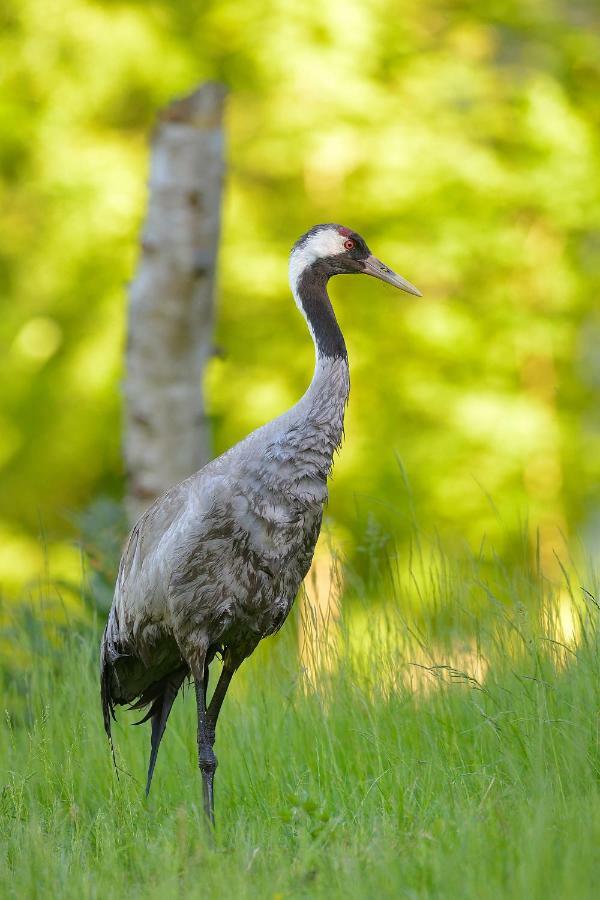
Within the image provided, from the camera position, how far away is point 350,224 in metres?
11.2

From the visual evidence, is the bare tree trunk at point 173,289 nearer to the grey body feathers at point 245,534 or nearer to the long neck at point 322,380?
the long neck at point 322,380

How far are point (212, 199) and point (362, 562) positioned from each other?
4125 millimetres

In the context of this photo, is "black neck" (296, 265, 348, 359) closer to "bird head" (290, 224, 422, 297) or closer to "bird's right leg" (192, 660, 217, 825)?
"bird head" (290, 224, 422, 297)

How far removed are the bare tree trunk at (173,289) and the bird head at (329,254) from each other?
2.53 m

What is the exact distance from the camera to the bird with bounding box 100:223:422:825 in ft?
15.3

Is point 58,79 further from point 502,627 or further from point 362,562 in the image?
point 502,627

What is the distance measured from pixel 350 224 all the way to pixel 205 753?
7.16m

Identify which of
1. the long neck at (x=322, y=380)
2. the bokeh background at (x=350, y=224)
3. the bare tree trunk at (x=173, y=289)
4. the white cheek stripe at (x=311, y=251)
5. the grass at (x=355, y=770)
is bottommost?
the grass at (x=355, y=770)

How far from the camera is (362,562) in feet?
36.0

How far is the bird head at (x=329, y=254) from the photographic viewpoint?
519cm

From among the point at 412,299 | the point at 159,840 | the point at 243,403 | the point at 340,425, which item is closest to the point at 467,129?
the point at 412,299

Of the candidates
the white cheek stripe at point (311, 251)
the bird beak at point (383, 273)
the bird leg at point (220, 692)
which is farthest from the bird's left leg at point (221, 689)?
the bird beak at point (383, 273)

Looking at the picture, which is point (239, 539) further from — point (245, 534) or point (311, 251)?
point (311, 251)

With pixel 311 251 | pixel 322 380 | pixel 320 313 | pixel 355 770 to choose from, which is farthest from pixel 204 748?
pixel 311 251
